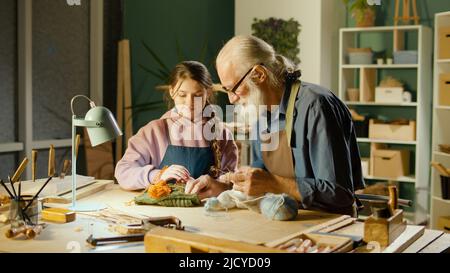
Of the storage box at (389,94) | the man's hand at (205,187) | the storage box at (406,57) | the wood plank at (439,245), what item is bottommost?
the wood plank at (439,245)

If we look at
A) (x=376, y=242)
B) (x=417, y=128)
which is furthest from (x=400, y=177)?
(x=376, y=242)

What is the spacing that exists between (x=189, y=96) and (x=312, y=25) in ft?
11.3

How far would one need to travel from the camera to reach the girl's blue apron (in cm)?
290

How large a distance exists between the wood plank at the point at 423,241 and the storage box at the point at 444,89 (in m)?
3.74

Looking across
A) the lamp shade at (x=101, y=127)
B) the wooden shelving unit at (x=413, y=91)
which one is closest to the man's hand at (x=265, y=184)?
the lamp shade at (x=101, y=127)

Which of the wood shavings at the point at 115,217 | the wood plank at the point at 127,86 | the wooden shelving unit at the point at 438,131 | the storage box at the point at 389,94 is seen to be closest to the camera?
the wood shavings at the point at 115,217

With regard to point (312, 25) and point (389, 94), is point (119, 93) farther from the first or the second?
point (389, 94)

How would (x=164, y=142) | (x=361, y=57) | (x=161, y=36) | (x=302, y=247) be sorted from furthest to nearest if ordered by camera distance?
(x=361, y=57)
(x=161, y=36)
(x=164, y=142)
(x=302, y=247)

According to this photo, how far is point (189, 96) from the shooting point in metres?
2.85

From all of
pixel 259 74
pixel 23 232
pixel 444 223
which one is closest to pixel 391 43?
pixel 444 223

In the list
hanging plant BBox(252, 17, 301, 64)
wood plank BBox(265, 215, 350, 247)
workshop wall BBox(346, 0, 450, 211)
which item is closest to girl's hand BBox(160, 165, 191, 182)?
wood plank BBox(265, 215, 350, 247)

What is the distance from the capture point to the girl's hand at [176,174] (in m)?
2.53

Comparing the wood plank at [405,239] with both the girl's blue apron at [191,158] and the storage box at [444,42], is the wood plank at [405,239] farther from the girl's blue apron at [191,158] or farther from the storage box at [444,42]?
the storage box at [444,42]

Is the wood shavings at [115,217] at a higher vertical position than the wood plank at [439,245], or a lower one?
higher
